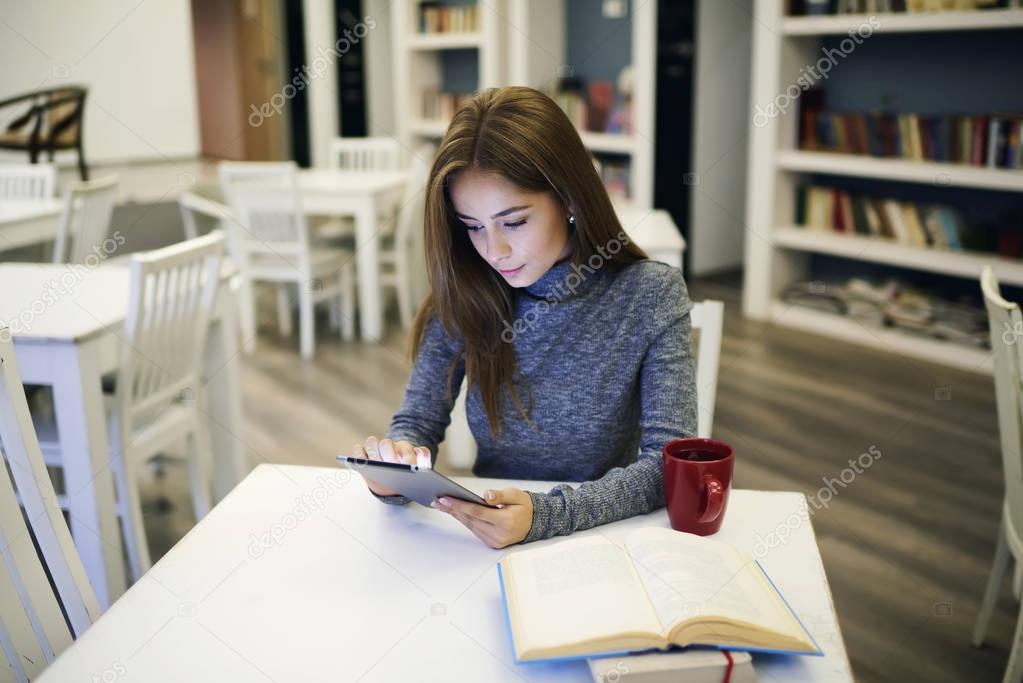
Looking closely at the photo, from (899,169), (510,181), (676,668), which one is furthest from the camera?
(899,169)

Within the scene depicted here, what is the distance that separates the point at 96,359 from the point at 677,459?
52.8 inches

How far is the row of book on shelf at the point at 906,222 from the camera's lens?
3.81 meters

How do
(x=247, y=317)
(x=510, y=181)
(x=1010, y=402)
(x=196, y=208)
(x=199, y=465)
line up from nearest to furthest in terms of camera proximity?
(x=510, y=181), (x=1010, y=402), (x=199, y=465), (x=196, y=208), (x=247, y=317)

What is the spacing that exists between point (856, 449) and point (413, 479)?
91.8 inches

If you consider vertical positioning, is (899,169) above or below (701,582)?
above

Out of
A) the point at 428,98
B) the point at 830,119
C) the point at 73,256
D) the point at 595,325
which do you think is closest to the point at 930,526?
the point at 595,325

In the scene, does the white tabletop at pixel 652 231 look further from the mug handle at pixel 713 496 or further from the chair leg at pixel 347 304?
the mug handle at pixel 713 496

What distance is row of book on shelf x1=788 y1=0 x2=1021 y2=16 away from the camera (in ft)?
12.1

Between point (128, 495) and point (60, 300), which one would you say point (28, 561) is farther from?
point (60, 300)

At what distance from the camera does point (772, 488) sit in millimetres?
2703

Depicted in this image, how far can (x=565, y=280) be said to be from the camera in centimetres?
137

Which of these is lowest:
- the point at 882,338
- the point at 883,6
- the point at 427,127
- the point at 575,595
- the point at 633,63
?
the point at 882,338
